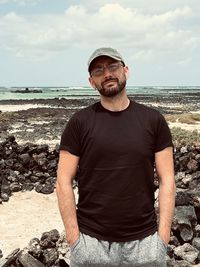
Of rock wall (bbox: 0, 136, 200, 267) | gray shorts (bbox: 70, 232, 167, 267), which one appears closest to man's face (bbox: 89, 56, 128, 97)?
gray shorts (bbox: 70, 232, 167, 267)

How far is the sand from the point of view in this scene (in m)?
10.5

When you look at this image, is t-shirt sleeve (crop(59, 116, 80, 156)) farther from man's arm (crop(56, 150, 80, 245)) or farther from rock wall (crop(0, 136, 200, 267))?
rock wall (crop(0, 136, 200, 267))

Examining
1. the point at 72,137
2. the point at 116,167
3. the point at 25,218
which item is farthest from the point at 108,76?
the point at 25,218

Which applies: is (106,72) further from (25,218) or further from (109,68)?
(25,218)

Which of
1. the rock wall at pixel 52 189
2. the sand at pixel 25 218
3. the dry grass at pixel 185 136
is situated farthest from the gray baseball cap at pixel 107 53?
the dry grass at pixel 185 136

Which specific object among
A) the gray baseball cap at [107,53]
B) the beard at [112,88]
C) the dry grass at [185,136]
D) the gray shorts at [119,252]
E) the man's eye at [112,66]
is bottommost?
the dry grass at [185,136]

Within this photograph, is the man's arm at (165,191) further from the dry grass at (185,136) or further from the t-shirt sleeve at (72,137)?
the dry grass at (185,136)

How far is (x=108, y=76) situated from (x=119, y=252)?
157cm

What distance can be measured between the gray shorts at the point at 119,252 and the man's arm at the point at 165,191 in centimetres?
9

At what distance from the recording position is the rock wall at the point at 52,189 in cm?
776

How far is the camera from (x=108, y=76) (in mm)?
4223

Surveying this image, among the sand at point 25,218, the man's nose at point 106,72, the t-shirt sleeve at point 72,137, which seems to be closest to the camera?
the t-shirt sleeve at point 72,137

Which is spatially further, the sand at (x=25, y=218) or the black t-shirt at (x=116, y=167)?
the sand at (x=25, y=218)

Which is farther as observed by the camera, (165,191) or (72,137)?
(165,191)
